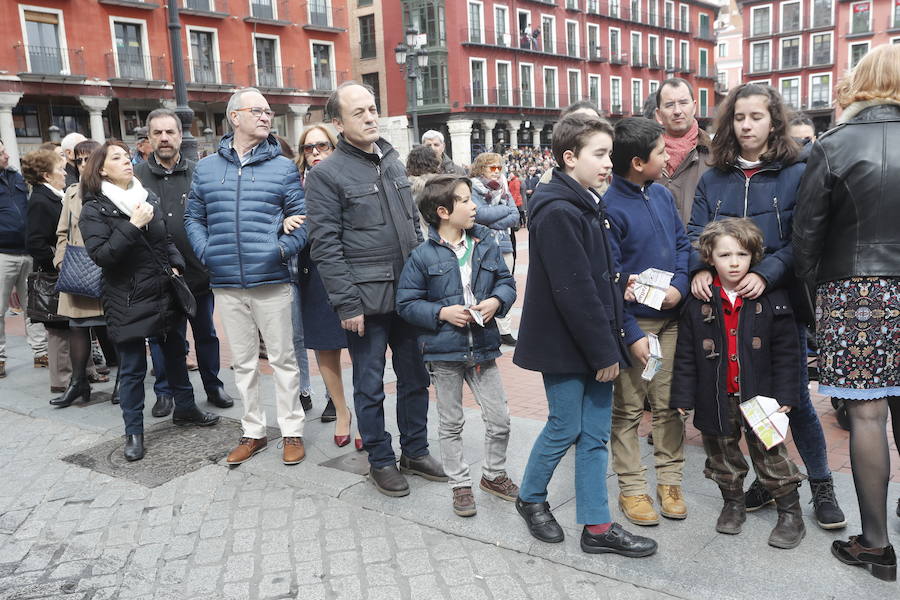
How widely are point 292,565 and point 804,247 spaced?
8.67 ft

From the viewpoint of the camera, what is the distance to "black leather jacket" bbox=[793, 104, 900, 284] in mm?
2855

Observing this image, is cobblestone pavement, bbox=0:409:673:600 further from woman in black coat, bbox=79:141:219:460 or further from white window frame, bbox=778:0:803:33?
white window frame, bbox=778:0:803:33

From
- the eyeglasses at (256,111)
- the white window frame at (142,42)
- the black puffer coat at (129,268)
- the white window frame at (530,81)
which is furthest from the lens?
the white window frame at (530,81)

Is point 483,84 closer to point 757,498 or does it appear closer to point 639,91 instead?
point 639,91

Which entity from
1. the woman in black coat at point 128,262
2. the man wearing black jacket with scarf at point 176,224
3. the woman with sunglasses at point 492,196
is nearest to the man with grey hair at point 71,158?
the man wearing black jacket with scarf at point 176,224

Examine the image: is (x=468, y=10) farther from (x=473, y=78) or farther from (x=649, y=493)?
(x=649, y=493)

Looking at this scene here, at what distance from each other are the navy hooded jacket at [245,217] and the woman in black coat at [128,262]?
51 cm

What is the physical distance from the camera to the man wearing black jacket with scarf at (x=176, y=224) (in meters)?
5.57

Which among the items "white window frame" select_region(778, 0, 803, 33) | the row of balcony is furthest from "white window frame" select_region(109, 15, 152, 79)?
"white window frame" select_region(778, 0, 803, 33)

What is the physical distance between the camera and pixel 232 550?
141 inches

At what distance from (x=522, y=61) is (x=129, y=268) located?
41805mm

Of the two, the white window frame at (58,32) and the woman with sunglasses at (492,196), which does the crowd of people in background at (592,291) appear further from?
the white window frame at (58,32)

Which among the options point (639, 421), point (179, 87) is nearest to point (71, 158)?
point (179, 87)

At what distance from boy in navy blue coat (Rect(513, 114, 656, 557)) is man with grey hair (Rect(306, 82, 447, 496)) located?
0.96 m
